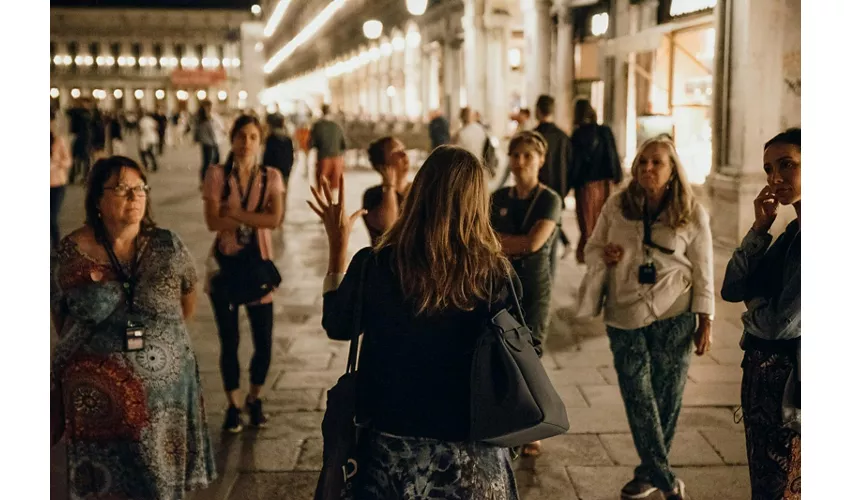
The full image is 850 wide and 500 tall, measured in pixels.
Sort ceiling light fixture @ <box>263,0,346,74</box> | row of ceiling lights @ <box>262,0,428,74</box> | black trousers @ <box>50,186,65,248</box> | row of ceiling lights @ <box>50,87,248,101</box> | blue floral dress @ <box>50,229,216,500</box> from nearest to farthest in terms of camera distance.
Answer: blue floral dress @ <box>50,229,216,500</box> < black trousers @ <box>50,186,65,248</box> < row of ceiling lights @ <box>262,0,428,74</box> < ceiling light fixture @ <box>263,0,346,74</box> < row of ceiling lights @ <box>50,87,248,101</box>

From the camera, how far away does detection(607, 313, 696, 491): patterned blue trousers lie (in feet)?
13.7

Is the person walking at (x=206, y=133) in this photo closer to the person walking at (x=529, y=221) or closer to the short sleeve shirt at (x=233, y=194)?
the short sleeve shirt at (x=233, y=194)

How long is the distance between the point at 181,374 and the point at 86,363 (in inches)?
13.2

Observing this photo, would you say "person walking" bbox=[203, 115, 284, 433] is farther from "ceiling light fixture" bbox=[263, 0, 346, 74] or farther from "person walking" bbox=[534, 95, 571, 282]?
"ceiling light fixture" bbox=[263, 0, 346, 74]

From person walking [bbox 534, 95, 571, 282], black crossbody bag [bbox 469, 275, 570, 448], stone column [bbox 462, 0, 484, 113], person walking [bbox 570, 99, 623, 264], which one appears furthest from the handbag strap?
stone column [bbox 462, 0, 484, 113]

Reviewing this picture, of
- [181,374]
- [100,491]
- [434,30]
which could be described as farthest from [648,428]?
[434,30]

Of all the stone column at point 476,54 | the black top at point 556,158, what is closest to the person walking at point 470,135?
the black top at point 556,158

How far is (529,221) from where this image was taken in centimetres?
471

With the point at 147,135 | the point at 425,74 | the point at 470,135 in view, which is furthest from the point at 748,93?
the point at 425,74

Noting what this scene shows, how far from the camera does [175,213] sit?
49.4ft

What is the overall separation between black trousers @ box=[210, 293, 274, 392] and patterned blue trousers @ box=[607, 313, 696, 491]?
195 cm

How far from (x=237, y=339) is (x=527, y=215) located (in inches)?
68.4

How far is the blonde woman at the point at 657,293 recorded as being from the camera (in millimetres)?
4148
